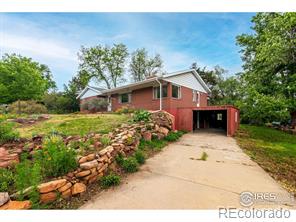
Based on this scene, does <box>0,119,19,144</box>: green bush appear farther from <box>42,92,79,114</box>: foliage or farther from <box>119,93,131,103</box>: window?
<box>42,92,79,114</box>: foliage

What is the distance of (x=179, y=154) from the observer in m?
7.34

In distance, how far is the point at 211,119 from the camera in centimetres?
2095

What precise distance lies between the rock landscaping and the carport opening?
35.1 feet

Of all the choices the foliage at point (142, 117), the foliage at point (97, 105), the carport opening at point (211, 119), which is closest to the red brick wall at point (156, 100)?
the carport opening at point (211, 119)

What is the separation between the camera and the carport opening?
17938 mm

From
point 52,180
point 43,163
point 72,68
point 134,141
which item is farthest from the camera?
Answer: point 72,68

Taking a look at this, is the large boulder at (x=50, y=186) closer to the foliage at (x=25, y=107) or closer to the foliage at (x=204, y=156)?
the foliage at (x=204, y=156)

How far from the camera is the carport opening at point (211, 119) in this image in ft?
58.9

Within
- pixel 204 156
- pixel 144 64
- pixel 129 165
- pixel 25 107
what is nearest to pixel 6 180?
pixel 129 165

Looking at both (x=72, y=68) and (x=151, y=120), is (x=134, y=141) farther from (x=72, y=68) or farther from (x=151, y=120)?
(x=72, y=68)

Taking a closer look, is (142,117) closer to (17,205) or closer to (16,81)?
(17,205)
